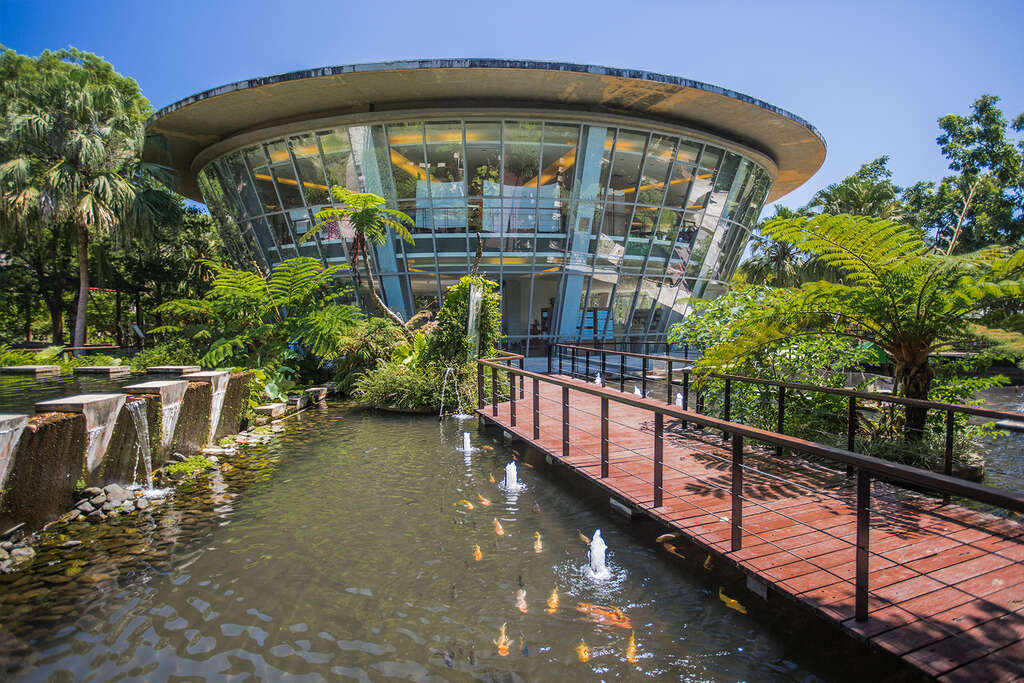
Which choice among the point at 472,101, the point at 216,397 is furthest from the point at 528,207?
the point at 216,397

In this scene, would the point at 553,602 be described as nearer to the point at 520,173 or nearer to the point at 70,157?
the point at 520,173

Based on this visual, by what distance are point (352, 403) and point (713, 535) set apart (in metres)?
10.1

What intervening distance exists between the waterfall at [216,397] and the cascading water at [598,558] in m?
6.55

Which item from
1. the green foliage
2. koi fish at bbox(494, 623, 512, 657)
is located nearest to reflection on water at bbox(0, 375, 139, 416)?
the green foliage

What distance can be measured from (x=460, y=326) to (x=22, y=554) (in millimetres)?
8071

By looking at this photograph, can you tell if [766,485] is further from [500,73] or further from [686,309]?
[686,309]

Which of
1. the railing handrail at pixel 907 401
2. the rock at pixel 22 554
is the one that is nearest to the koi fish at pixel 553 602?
the railing handrail at pixel 907 401

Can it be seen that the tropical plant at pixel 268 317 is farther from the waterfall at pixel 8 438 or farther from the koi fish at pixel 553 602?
the koi fish at pixel 553 602

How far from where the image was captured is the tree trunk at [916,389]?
593cm

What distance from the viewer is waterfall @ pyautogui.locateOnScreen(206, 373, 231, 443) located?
A: 834 cm

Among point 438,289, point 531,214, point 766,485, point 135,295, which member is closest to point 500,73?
point 531,214

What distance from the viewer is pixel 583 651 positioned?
313cm

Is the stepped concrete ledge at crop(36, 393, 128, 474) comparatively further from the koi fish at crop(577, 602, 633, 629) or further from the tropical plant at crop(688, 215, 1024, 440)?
the tropical plant at crop(688, 215, 1024, 440)

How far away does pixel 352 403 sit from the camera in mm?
12602
